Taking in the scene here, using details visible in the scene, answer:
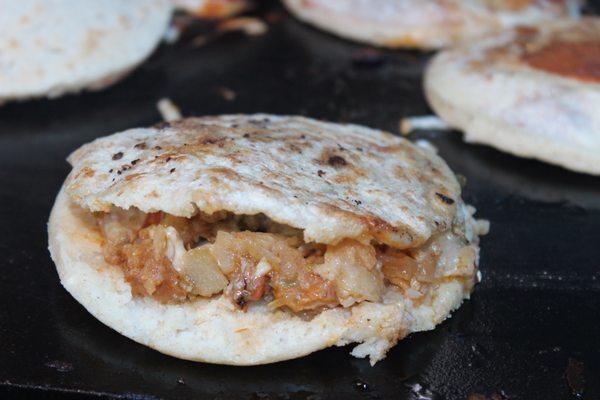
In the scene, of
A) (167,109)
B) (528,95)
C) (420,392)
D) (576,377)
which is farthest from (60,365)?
(528,95)

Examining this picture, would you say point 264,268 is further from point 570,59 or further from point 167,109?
point 570,59

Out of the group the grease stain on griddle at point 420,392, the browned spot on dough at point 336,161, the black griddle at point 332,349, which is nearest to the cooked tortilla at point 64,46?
the black griddle at point 332,349

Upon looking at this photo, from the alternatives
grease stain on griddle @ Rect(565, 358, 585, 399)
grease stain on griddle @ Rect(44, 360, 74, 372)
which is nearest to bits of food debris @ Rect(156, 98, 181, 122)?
grease stain on griddle @ Rect(44, 360, 74, 372)

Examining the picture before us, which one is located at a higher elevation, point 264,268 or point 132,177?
point 132,177

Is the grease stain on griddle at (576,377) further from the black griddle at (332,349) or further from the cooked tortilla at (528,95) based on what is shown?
the cooked tortilla at (528,95)

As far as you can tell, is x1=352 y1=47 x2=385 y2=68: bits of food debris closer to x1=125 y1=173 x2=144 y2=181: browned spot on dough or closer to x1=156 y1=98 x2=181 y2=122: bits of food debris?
x1=156 y1=98 x2=181 y2=122: bits of food debris

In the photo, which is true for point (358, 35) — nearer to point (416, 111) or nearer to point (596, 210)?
point (416, 111)
